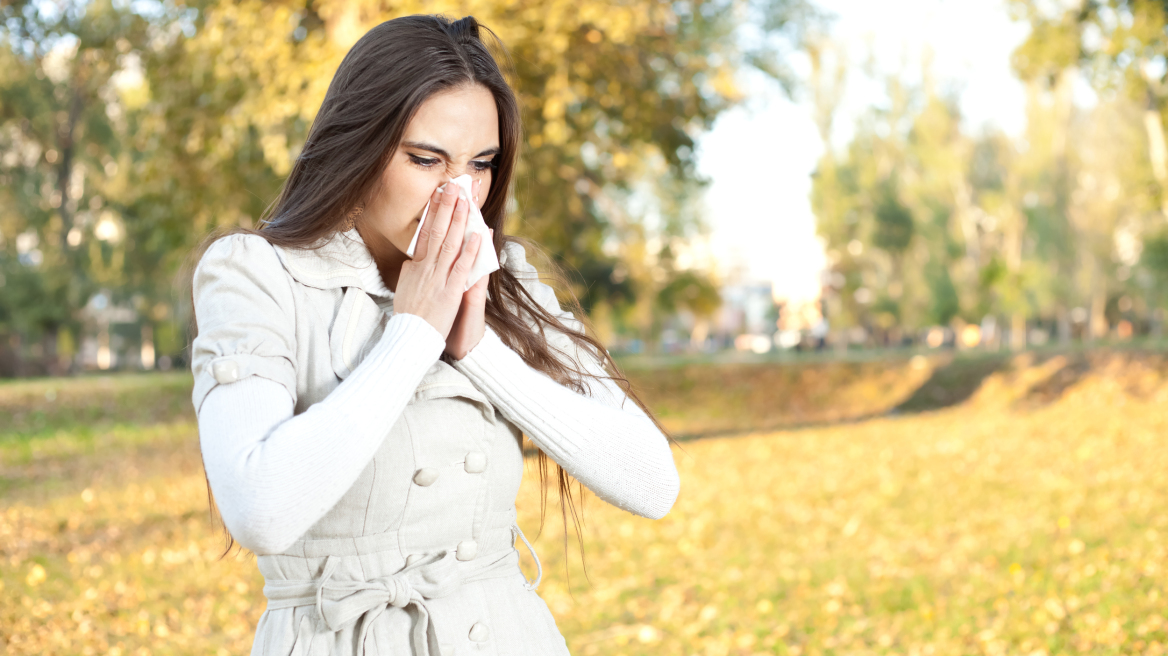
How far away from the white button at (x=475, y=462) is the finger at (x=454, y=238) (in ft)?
1.04

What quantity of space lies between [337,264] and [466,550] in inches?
21.4

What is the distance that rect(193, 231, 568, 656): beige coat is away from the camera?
4.79ft

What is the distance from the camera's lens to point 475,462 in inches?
60.5

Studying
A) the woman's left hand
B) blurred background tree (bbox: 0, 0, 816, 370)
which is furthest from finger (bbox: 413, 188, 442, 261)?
blurred background tree (bbox: 0, 0, 816, 370)

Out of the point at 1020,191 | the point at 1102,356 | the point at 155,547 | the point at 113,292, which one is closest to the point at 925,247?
the point at 1020,191

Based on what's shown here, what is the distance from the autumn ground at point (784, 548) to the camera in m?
5.21

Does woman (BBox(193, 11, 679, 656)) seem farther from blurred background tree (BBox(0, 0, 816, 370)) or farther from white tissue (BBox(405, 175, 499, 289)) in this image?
blurred background tree (BBox(0, 0, 816, 370))

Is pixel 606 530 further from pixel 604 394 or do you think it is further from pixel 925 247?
pixel 925 247

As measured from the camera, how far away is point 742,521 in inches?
325

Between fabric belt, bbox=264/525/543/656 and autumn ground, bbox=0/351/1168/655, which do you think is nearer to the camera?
fabric belt, bbox=264/525/543/656

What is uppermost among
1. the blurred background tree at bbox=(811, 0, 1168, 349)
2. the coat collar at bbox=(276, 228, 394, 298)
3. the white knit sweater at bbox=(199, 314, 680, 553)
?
the coat collar at bbox=(276, 228, 394, 298)

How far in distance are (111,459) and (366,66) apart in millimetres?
12676

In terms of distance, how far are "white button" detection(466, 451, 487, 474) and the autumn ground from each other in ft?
3.66

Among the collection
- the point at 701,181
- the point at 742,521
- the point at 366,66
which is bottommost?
the point at 742,521
